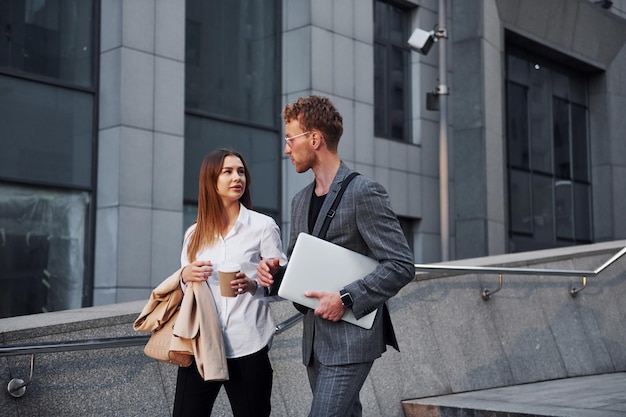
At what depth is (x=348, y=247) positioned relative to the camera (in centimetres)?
377

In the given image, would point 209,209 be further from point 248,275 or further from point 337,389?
point 337,389

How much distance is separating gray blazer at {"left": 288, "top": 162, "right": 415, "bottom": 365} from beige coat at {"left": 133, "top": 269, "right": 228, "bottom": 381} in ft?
1.50

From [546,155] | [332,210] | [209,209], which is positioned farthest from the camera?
[546,155]

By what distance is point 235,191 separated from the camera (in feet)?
14.2

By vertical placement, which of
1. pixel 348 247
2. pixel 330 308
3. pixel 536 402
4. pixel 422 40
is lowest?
pixel 536 402

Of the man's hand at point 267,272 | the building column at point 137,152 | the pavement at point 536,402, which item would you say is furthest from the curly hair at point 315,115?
the building column at point 137,152

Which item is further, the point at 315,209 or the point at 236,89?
the point at 236,89

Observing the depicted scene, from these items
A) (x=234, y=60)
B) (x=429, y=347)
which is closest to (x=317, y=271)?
(x=429, y=347)

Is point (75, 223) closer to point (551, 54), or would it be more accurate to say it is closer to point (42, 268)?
point (42, 268)

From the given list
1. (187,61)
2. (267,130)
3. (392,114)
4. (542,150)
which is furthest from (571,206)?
(187,61)

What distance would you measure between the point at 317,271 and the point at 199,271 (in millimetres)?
676

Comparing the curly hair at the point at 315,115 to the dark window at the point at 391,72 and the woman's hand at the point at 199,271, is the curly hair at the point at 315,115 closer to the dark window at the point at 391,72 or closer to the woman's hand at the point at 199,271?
the woman's hand at the point at 199,271

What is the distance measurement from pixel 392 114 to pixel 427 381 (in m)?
12.7

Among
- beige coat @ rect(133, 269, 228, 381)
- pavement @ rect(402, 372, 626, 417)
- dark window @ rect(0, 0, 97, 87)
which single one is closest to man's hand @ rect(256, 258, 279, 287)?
beige coat @ rect(133, 269, 228, 381)
